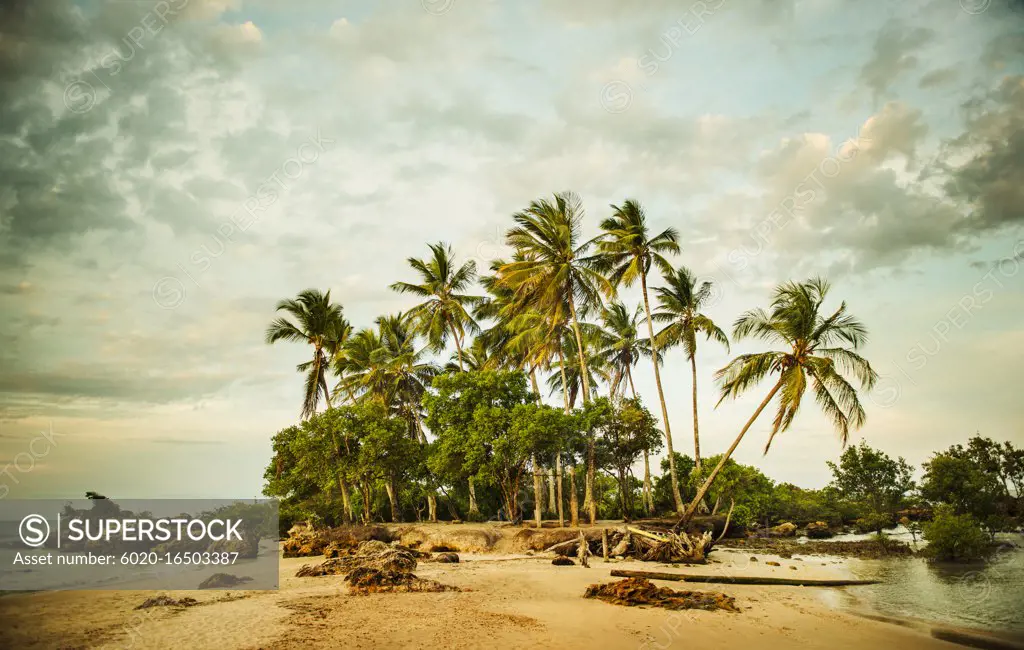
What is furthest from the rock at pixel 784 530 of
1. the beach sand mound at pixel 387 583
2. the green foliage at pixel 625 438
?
the beach sand mound at pixel 387 583

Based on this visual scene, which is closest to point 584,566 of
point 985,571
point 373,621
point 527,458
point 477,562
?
point 477,562

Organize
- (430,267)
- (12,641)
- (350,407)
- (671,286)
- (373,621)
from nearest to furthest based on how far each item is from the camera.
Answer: (12,641) < (373,621) < (350,407) < (671,286) < (430,267)

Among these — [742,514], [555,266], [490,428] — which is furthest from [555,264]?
[742,514]

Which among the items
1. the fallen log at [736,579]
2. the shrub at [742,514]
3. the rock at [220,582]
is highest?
the rock at [220,582]

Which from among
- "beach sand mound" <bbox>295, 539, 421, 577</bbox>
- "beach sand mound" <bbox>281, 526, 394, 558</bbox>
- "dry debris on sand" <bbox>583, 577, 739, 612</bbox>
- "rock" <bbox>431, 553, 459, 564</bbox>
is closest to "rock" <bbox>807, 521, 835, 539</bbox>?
"rock" <bbox>431, 553, 459, 564</bbox>

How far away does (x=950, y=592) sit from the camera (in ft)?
42.9

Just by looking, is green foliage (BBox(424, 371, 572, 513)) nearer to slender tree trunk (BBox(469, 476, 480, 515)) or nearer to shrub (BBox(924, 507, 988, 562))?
slender tree trunk (BBox(469, 476, 480, 515))

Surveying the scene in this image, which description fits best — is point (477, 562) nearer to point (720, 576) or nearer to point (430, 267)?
point (720, 576)

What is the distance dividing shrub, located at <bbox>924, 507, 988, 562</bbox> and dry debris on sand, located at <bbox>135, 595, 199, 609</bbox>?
23.3 meters

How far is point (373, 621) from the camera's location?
8.79 meters

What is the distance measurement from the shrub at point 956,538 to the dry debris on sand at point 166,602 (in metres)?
23.3

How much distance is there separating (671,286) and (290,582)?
907 inches

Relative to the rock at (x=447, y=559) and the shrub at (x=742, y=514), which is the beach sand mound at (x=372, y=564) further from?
the shrub at (x=742, y=514)

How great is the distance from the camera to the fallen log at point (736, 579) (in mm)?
13211
